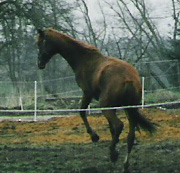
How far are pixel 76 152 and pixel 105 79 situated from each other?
→ 153cm

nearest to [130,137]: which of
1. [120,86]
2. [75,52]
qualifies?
[120,86]

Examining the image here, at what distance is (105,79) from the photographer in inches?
255

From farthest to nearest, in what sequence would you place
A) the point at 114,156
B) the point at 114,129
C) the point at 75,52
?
the point at 75,52 < the point at 114,129 < the point at 114,156

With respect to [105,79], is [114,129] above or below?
below

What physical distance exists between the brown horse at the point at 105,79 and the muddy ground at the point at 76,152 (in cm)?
35

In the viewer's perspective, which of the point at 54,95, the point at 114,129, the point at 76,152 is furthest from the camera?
the point at 54,95

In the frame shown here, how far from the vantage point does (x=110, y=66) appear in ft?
21.5

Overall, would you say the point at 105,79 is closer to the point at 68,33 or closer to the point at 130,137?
the point at 130,137

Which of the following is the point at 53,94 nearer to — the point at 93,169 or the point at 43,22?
the point at 43,22

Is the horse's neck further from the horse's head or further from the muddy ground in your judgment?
the muddy ground

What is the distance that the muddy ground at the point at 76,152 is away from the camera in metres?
5.98

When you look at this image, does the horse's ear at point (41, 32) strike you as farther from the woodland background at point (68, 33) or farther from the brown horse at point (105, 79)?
the woodland background at point (68, 33)

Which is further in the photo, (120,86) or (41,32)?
(41,32)

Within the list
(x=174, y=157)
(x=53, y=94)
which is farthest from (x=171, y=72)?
(x=174, y=157)
